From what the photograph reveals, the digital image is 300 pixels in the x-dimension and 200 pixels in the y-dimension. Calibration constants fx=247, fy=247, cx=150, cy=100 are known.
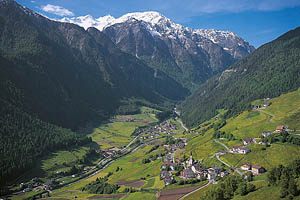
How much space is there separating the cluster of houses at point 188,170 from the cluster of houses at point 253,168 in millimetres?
7559

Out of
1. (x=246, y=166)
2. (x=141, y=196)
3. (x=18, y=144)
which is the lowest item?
(x=141, y=196)

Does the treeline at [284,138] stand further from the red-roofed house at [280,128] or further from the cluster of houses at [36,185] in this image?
the cluster of houses at [36,185]

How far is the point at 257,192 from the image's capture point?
224 ft

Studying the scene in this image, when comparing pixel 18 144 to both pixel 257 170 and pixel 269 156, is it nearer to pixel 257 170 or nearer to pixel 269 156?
pixel 257 170

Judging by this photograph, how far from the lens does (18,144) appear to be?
167125mm

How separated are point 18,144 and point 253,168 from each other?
14787 centimetres

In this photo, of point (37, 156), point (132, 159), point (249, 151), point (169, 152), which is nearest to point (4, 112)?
point (37, 156)

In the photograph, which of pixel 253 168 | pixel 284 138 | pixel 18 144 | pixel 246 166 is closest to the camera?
pixel 253 168

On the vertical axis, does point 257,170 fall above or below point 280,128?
below

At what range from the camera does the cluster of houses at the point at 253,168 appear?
92.2 m

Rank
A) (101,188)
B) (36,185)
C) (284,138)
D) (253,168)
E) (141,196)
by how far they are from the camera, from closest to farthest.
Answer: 1. (253,168)
2. (141,196)
3. (284,138)
4. (101,188)
5. (36,185)

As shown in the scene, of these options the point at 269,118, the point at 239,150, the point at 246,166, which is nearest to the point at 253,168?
the point at 246,166

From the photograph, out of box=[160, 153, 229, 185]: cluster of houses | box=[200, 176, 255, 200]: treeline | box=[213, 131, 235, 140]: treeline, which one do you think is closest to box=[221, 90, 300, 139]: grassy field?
box=[213, 131, 235, 140]: treeline

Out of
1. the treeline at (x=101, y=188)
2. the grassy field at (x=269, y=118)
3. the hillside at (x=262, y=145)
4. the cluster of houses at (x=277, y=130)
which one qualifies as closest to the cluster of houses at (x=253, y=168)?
the hillside at (x=262, y=145)
